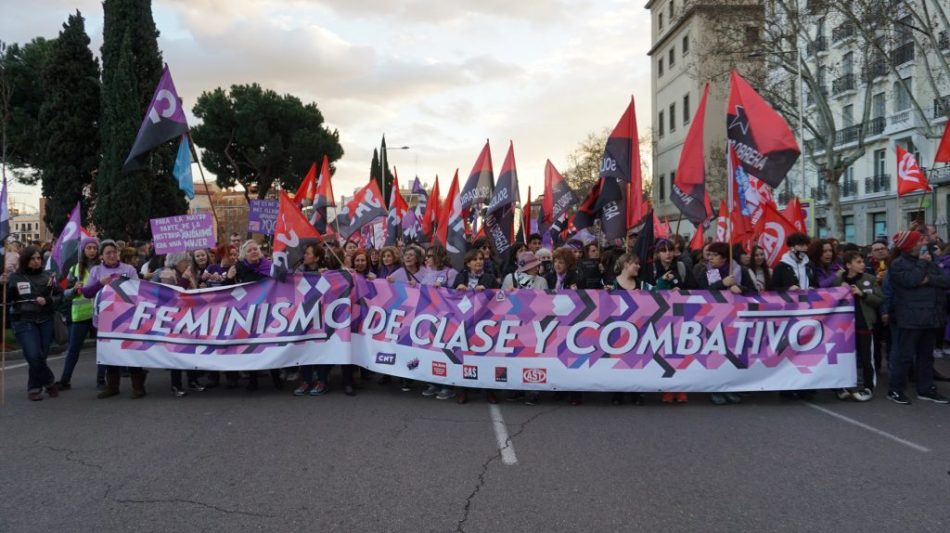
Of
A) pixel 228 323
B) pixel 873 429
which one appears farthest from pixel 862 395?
pixel 228 323

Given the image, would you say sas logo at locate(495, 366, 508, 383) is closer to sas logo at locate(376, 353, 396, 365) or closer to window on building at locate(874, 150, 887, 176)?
sas logo at locate(376, 353, 396, 365)

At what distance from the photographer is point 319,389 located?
8117 millimetres

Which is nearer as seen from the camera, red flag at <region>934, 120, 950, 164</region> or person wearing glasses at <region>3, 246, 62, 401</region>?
person wearing glasses at <region>3, 246, 62, 401</region>

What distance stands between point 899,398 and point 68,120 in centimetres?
2538

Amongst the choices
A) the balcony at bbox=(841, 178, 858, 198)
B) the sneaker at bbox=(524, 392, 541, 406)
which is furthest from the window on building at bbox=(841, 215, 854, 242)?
the sneaker at bbox=(524, 392, 541, 406)

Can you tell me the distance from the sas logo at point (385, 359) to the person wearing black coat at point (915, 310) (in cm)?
543

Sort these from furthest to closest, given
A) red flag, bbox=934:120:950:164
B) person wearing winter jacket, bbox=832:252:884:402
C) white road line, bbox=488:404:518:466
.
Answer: red flag, bbox=934:120:950:164, person wearing winter jacket, bbox=832:252:884:402, white road line, bbox=488:404:518:466

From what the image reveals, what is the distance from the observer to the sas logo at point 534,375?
7.49 m

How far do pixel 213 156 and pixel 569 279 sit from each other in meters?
35.9

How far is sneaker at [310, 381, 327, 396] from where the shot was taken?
318 inches

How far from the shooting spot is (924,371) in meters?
7.70

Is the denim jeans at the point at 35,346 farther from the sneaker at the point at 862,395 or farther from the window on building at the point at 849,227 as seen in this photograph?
the window on building at the point at 849,227

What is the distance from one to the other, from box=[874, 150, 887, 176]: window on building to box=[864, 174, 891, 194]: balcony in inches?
11.6

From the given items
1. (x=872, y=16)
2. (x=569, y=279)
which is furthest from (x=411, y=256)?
(x=872, y=16)
